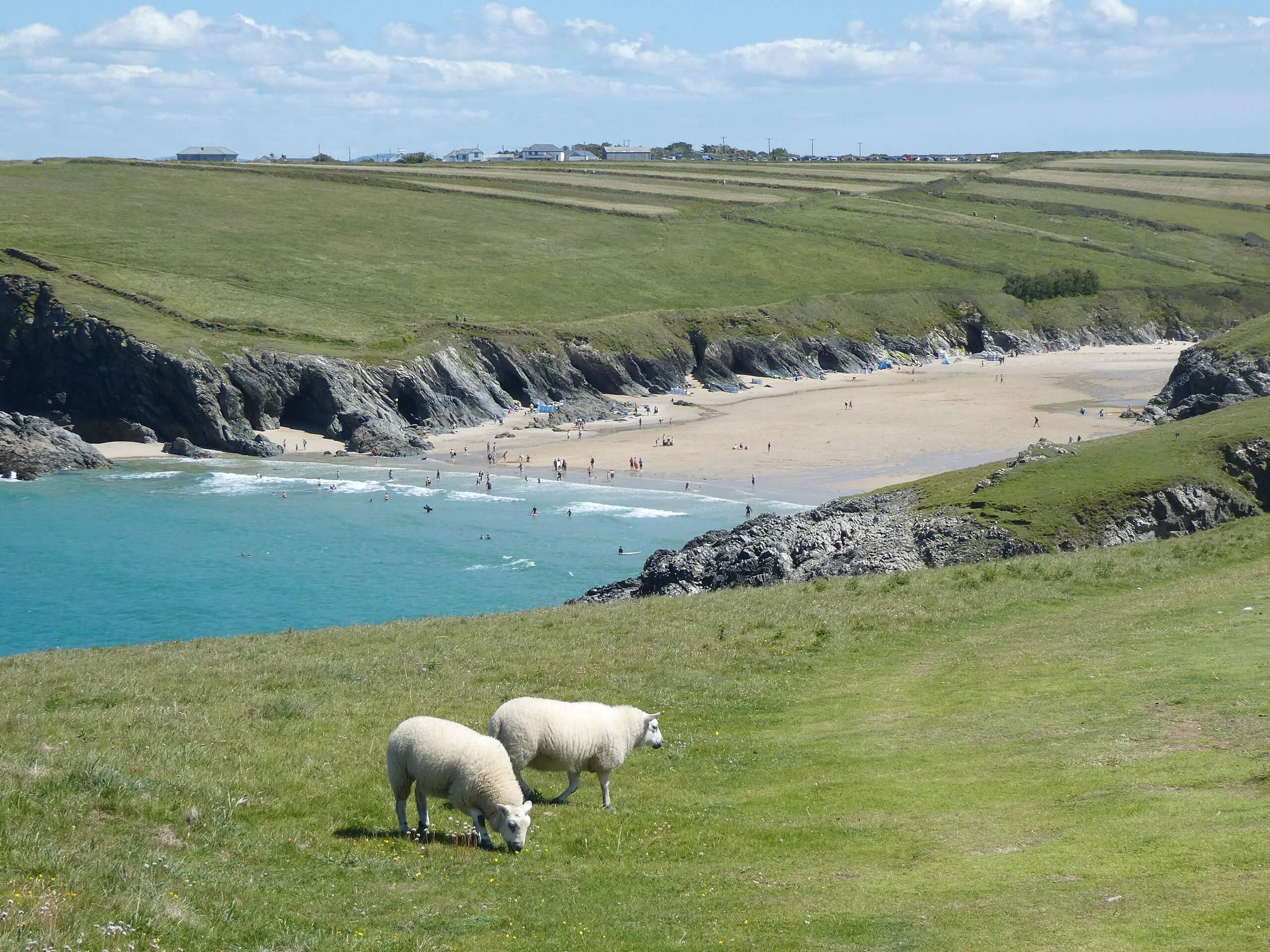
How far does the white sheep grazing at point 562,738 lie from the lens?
1844 cm

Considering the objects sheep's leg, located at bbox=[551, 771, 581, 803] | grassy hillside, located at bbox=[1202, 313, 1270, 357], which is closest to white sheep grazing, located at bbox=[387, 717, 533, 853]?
sheep's leg, located at bbox=[551, 771, 581, 803]

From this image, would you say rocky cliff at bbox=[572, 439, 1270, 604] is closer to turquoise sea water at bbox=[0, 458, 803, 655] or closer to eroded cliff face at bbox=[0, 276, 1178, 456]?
turquoise sea water at bbox=[0, 458, 803, 655]

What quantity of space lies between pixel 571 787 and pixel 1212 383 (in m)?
93.2

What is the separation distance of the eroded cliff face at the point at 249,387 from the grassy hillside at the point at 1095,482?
6528 cm

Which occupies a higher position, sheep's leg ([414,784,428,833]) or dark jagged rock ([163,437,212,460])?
sheep's leg ([414,784,428,833])

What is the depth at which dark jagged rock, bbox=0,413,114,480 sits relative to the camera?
99400mm

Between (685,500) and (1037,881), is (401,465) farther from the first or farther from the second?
(1037,881)

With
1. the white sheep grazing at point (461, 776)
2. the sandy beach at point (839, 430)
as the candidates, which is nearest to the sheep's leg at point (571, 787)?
the white sheep grazing at point (461, 776)

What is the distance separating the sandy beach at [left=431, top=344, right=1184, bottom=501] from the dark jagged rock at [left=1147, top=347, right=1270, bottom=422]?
5.85 metres

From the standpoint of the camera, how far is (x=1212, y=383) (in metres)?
97.4

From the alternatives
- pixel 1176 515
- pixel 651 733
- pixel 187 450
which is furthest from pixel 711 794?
pixel 187 450

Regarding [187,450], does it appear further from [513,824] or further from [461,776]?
[513,824]

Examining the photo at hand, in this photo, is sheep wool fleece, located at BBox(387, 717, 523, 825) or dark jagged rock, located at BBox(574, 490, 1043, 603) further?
dark jagged rock, located at BBox(574, 490, 1043, 603)

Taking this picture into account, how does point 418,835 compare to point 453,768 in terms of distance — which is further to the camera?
point 418,835
